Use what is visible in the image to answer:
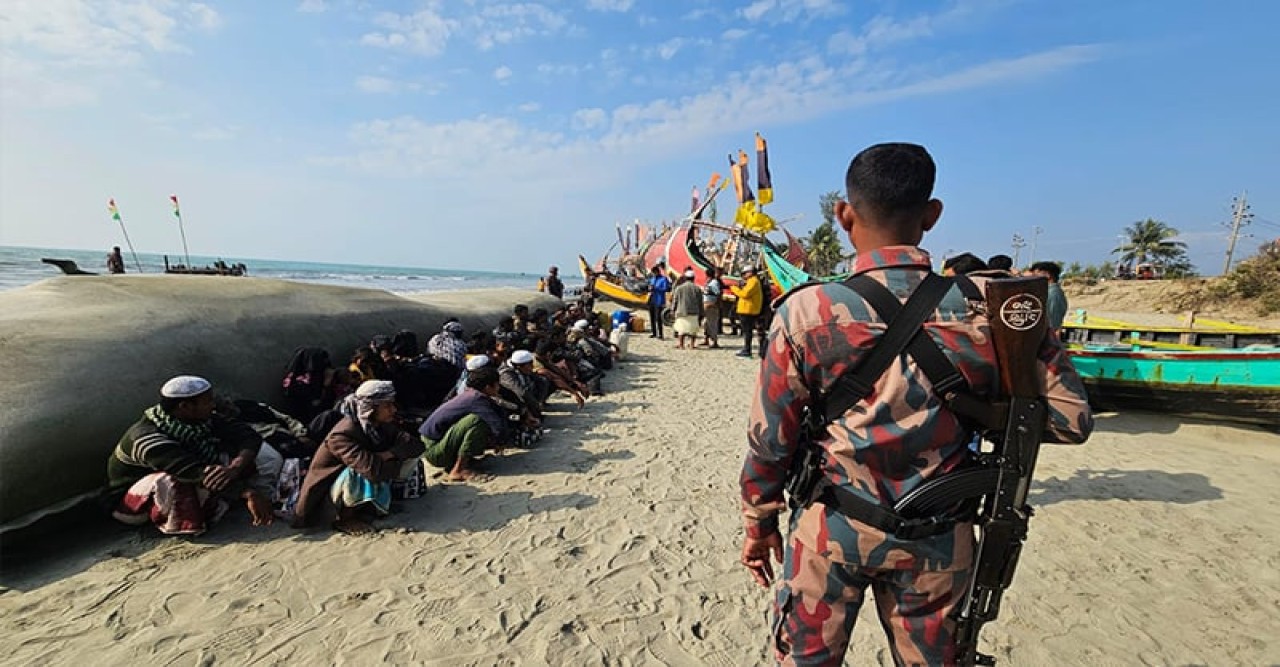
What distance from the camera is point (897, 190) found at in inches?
56.0

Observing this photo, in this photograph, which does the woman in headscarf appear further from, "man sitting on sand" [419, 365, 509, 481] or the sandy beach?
"man sitting on sand" [419, 365, 509, 481]

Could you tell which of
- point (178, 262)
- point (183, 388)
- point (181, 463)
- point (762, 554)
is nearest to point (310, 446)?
point (181, 463)

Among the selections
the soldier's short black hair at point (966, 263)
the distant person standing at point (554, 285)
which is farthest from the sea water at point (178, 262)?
the soldier's short black hair at point (966, 263)

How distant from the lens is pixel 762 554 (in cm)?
159

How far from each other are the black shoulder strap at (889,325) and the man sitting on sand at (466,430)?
3.85 m

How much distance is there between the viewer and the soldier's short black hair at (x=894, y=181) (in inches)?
55.9

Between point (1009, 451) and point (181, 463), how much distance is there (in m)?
4.22

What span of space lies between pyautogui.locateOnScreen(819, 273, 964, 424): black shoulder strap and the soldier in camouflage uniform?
2 cm

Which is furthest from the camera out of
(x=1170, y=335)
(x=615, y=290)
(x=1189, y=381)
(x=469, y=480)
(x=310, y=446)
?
(x=615, y=290)

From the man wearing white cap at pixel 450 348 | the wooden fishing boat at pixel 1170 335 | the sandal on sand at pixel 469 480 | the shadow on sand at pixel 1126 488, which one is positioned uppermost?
the man wearing white cap at pixel 450 348

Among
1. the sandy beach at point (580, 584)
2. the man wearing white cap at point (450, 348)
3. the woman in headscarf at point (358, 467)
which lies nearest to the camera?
the sandy beach at point (580, 584)

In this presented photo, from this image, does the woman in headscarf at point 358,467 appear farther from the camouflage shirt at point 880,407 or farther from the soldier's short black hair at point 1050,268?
the soldier's short black hair at point 1050,268

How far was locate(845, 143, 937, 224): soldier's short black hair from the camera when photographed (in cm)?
142

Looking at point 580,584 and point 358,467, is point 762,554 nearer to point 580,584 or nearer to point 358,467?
point 580,584
